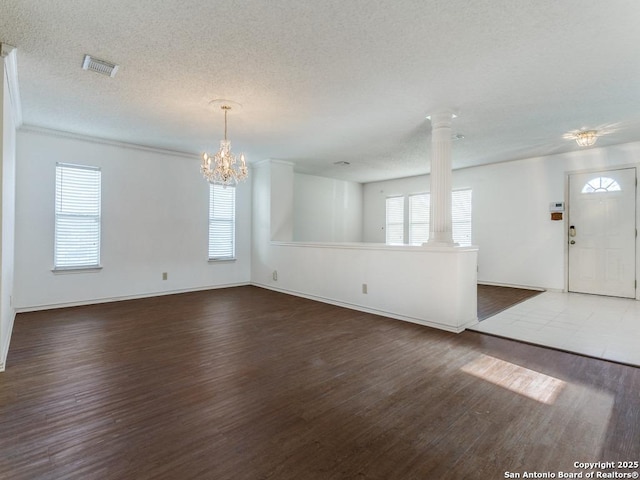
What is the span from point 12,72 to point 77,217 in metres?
2.48

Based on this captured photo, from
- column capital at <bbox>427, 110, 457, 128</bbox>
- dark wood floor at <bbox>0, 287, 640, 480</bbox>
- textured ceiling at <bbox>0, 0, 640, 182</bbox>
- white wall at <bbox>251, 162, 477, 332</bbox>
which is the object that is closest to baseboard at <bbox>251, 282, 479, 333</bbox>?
white wall at <bbox>251, 162, 477, 332</bbox>

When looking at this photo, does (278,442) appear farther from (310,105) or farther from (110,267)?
(110,267)

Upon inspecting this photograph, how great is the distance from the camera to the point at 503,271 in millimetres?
6605

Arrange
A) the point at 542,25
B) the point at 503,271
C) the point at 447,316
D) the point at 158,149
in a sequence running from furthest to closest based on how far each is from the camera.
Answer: the point at 503,271 → the point at 158,149 → the point at 447,316 → the point at 542,25

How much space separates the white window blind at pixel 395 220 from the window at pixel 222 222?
13.7ft

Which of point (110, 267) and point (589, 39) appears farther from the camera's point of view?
point (110, 267)

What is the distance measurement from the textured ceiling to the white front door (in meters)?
0.98

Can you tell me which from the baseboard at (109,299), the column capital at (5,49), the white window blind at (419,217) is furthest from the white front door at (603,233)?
the column capital at (5,49)

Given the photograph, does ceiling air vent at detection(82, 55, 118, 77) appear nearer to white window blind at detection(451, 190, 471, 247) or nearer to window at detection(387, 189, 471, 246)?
window at detection(387, 189, 471, 246)

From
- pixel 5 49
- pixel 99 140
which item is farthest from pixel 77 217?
pixel 5 49

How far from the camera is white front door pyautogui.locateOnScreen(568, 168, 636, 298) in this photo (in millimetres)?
5230

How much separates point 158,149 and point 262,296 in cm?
316

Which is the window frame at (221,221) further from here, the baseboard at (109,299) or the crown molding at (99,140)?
the crown molding at (99,140)

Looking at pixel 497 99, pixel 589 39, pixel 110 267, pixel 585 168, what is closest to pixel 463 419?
pixel 589 39
